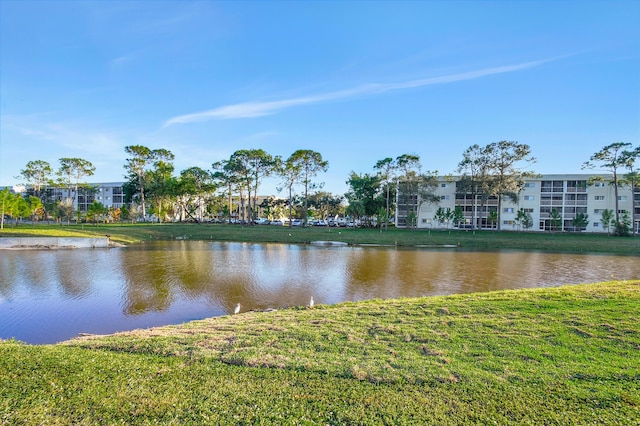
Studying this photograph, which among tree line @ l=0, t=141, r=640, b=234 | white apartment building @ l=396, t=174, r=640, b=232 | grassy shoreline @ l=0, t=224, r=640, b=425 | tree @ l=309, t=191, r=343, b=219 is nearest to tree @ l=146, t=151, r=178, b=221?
tree line @ l=0, t=141, r=640, b=234

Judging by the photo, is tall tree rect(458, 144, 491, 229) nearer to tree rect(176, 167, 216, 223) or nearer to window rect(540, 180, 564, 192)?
window rect(540, 180, 564, 192)

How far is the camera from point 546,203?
56344 mm

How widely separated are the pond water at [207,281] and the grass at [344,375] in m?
5.08

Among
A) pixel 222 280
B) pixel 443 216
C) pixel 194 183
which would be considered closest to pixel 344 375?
pixel 222 280

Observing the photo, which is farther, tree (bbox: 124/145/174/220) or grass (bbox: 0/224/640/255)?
tree (bbox: 124/145/174/220)

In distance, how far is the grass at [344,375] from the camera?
13.2 ft

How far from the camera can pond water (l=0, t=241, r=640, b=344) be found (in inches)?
436

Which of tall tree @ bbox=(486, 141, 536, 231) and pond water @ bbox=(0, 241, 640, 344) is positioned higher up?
tall tree @ bbox=(486, 141, 536, 231)

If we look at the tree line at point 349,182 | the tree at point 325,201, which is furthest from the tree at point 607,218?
the tree at point 325,201

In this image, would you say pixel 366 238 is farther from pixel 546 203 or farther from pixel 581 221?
pixel 546 203

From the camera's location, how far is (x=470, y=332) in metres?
7.12

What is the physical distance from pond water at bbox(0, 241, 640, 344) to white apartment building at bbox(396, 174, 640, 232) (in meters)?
32.3

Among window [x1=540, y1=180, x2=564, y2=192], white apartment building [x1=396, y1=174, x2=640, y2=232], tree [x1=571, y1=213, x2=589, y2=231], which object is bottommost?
tree [x1=571, y1=213, x2=589, y2=231]

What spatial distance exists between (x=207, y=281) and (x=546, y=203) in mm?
60420
